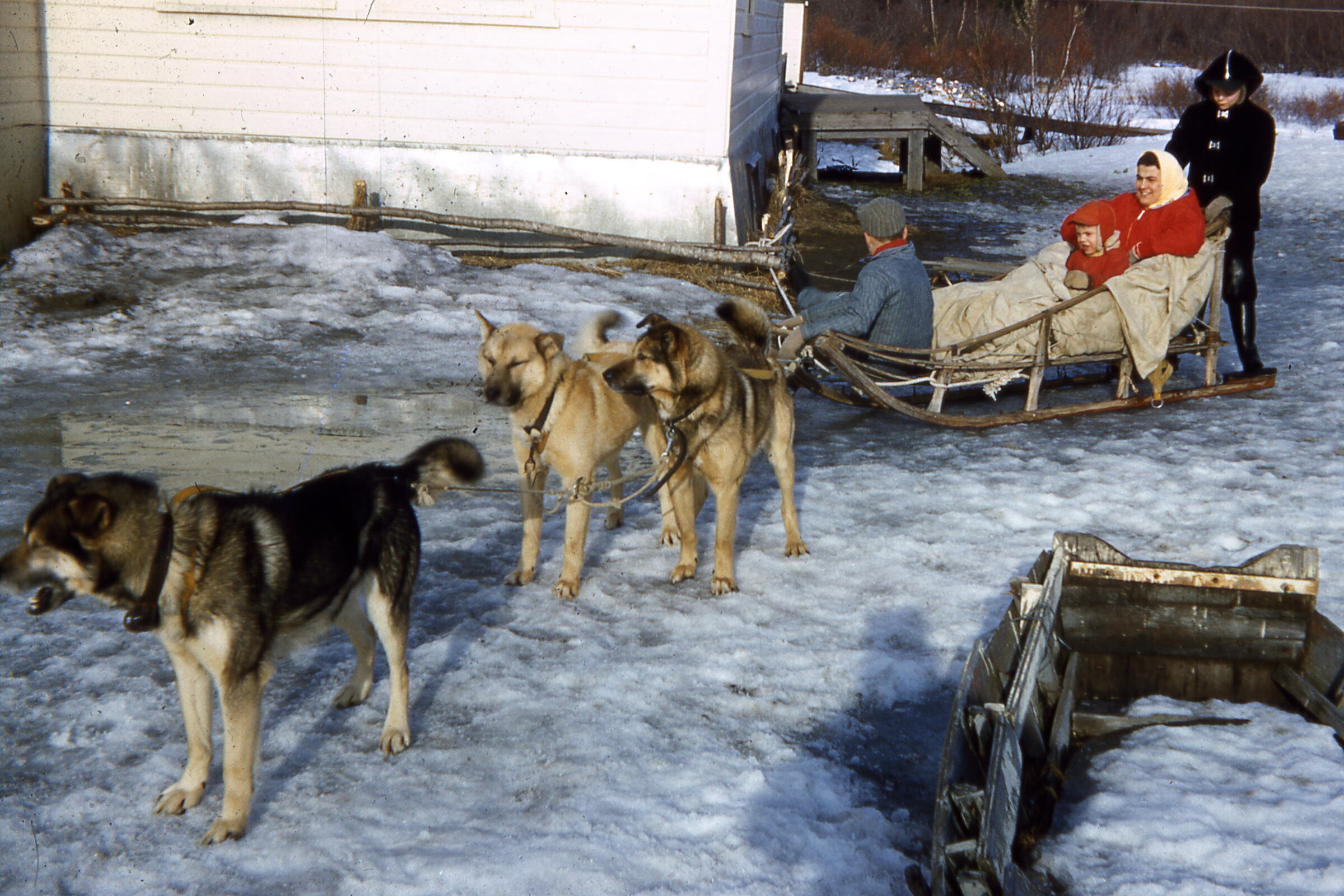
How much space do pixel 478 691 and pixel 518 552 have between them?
1.40 meters

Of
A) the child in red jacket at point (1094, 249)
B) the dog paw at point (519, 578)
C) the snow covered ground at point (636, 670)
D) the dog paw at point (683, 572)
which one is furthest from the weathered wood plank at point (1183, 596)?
the child in red jacket at point (1094, 249)

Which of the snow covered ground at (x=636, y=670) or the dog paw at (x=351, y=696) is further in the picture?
the dog paw at (x=351, y=696)

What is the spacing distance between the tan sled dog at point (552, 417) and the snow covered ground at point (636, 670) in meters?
0.29

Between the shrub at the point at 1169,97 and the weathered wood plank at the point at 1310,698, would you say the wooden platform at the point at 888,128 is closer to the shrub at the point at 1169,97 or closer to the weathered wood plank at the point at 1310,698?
the shrub at the point at 1169,97

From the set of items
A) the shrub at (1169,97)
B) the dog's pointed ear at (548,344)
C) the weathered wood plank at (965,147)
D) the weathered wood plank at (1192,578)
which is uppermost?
the shrub at (1169,97)

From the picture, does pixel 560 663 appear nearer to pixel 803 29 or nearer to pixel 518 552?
pixel 518 552

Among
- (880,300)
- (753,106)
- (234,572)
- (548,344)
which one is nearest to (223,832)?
(234,572)

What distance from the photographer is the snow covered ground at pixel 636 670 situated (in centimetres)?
304

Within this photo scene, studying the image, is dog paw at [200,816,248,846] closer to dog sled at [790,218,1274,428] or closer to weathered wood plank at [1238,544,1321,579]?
weathered wood plank at [1238,544,1321,579]

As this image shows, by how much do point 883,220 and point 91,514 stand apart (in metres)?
4.93

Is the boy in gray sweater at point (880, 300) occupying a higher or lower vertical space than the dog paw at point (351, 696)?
higher

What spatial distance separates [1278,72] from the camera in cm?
3709

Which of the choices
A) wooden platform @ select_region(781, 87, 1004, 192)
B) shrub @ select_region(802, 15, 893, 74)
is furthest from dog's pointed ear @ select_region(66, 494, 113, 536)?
shrub @ select_region(802, 15, 893, 74)

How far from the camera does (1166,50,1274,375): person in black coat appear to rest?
24.8 feet
